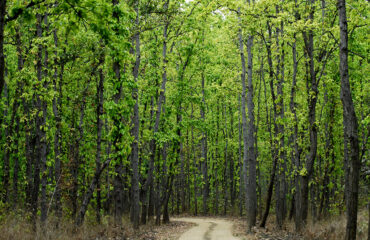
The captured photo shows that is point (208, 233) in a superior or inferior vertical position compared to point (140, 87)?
inferior

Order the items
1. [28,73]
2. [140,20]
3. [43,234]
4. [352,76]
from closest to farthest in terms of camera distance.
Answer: [43,234] < [28,73] < [140,20] < [352,76]

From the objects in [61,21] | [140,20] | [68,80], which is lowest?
[61,21]

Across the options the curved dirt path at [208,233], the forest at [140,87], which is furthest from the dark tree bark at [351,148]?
the curved dirt path at [208,233]

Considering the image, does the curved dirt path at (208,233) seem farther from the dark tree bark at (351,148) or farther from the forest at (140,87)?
the dark tree bark at (351,148)

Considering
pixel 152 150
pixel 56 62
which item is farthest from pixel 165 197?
pixel 56 62

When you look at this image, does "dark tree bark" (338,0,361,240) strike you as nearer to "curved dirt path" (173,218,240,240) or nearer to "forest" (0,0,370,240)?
"forest" (0,0,370,240)

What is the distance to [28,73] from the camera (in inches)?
437

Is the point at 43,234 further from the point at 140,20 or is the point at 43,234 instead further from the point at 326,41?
the point at 326,41

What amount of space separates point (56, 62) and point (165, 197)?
496 inches

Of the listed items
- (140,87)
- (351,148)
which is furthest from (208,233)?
(351,148)

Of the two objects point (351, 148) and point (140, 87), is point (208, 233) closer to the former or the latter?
point (140, 87)

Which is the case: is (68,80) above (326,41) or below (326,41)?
below

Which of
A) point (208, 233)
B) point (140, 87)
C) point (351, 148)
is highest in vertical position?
point (140, 87)

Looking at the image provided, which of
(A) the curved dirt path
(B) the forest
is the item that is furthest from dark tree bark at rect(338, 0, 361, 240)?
(A) the curved dirt path
